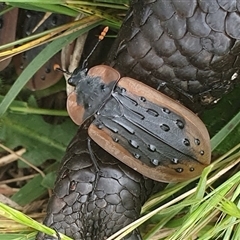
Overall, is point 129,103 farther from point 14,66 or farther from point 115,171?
point 14,66

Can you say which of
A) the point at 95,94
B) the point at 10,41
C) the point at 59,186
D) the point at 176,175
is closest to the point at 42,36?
the point at 10,41

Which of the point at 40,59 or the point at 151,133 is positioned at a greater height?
the point at 151,133

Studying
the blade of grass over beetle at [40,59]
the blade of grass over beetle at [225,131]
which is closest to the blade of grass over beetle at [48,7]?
the blade of grass over beetle at [40,59]

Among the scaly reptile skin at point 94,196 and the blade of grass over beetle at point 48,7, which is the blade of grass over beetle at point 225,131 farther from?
the blade of grass over beetle at point 48,7

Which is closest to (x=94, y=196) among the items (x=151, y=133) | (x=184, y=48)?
(x=151, y=133)

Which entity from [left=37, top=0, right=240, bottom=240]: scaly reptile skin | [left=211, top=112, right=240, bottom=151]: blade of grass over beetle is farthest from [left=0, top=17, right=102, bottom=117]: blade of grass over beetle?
[left=211, top=112, right=240, bottom=151]: blade of grass over beetle

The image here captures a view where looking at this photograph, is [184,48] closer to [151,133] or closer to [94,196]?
[151,133]
